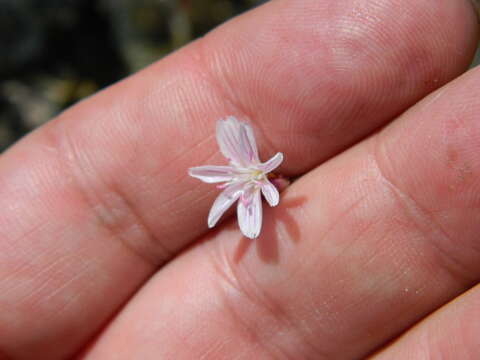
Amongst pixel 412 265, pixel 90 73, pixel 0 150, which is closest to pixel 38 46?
pixel 90 73

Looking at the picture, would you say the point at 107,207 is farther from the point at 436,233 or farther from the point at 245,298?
the point at 436,233

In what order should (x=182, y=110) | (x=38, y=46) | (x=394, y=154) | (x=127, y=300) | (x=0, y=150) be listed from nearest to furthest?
(x=394, y=154) → (x=182, y=110) → (x=127, y=300) → (x=0, y=150) → (x=38, y=46)

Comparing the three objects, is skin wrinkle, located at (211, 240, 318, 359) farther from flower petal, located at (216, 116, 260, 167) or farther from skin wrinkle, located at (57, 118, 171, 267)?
flower petal, located at (216, 116, 260, 167)

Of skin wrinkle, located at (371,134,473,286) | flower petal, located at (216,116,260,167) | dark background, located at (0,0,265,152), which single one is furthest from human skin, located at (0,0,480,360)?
dark background, located at (0,0,265,152)

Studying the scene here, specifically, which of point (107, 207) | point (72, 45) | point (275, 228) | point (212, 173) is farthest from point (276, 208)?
point (72, 45)

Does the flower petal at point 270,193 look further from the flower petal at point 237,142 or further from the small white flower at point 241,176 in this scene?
the flower petal at point 237,142

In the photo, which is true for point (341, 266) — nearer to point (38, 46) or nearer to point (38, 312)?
point (38, 312)

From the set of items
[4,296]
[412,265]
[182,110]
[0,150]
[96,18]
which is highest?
[96,18]
